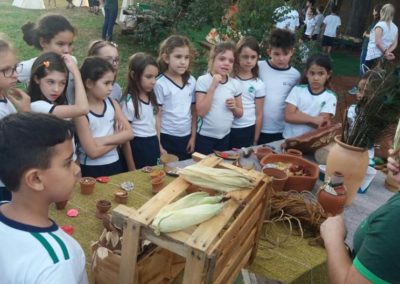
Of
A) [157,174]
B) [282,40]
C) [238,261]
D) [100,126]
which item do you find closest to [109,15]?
[282,40]

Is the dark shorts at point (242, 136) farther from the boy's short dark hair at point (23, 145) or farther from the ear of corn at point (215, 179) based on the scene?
the boy's short dark hair at point (23, 145)

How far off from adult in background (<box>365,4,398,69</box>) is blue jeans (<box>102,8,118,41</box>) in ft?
19.6

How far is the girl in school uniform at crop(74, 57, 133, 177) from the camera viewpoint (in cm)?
292

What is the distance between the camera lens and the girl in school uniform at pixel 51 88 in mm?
2723

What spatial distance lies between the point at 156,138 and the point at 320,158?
1357 mm

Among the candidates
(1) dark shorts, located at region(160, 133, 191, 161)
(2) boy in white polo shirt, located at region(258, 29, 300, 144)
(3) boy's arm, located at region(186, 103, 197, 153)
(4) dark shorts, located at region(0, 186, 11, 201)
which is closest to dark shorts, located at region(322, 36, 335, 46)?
(2) boy in white polo shirt, located at region(258, 29, 300, 144)

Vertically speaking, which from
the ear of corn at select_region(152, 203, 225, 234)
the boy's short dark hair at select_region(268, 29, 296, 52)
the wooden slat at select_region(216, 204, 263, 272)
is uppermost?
the boy's short dark hair at select_region(268, 29, 296, 52)

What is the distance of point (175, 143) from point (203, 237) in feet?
8.10

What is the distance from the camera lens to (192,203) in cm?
158

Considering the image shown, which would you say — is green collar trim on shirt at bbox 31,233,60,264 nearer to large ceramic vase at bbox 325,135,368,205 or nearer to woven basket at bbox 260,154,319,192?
woven basket at bbox 260,154,319,192

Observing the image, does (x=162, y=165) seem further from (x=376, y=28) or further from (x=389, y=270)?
(x=376, y=28)

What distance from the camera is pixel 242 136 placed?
13.4 feet

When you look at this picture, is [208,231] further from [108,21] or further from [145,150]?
[108,21]

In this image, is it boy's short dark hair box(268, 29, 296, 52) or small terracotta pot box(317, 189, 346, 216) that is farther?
boy's short dark hair box(268, 29, 296, 52)
